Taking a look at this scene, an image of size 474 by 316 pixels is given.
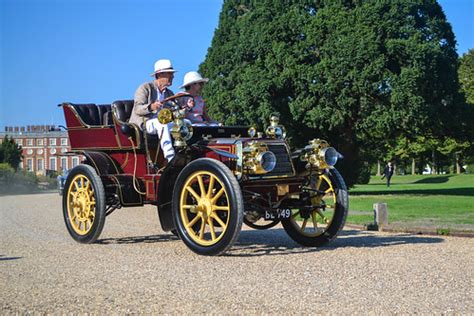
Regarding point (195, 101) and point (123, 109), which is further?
point (123, 109)

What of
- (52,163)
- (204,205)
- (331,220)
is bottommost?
(331,220)

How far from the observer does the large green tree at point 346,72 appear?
28109 mm

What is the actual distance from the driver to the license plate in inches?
63.4

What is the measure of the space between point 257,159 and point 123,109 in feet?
10.5

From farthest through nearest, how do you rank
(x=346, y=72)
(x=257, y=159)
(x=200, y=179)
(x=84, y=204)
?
(x=346, y=72) → (x=84, y=204) → (x=200, y=179) → (x=257, y=159)

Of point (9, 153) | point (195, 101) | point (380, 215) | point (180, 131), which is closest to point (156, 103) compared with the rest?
point (195, 101)

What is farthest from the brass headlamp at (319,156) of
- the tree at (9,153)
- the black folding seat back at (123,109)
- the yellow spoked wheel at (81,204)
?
the tree at (9,153)

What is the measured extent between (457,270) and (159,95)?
5286 mm

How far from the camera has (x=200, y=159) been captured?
30.4ft

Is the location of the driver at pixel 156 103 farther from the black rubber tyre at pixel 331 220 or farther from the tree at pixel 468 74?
the tree at pixel 468 74

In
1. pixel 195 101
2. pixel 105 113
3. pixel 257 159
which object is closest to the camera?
pixel 257 159

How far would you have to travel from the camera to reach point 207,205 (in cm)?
920

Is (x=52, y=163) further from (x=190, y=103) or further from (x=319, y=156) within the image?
(x=319, y=156)

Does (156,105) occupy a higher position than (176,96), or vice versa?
(176,96)
